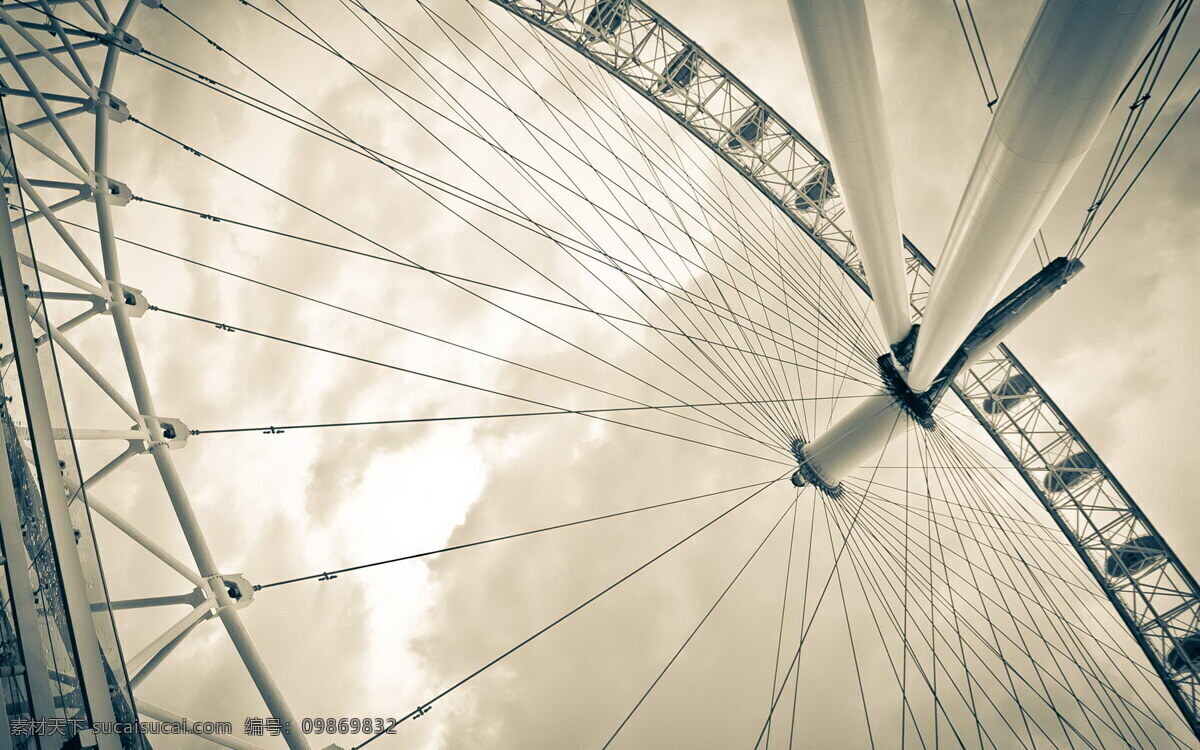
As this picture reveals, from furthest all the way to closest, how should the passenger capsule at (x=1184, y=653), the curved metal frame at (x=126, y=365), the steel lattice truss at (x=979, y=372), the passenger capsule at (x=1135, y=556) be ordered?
the passenger capsule at (x=1135, y=556) → the passenger capsule at (x=1184, y=653) → the steel lattice truss at (x=979, y=372) → the curved metal frame at (x=126, y=365)

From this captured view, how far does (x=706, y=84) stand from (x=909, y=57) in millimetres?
9894

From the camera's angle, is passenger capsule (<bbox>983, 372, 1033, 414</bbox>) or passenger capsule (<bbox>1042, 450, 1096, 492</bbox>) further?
passenger capsule (<bbox>983, 372, 1033, 414</bbox>)

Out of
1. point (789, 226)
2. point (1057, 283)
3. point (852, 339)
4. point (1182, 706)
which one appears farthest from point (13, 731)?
point (1182, 706)

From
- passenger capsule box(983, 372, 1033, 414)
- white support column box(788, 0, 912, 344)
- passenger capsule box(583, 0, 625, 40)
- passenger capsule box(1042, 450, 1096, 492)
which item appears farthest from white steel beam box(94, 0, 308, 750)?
passenger capsule box(1042, 450, 1096, 492)

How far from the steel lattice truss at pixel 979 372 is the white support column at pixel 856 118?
13.2 m

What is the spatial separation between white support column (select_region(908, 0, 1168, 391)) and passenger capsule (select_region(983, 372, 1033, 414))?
17.1 meters

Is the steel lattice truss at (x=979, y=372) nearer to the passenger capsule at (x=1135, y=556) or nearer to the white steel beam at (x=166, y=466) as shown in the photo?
the passenger capsule at (x=1135, y=556)

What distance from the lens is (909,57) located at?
24.6 metres

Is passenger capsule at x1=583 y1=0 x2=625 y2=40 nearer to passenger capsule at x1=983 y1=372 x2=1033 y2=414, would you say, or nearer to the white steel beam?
the white steel beam

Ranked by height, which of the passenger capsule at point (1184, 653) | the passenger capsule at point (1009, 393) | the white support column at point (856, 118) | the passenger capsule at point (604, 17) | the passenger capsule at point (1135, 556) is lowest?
the passenger capsule at point (1184, 653)

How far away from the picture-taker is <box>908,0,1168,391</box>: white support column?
4.24 m

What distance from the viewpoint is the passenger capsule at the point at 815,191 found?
21266mm

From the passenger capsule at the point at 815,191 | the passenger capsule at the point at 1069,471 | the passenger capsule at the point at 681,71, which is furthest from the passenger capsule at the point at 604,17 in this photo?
the passenger capsule at the point at 1069,471

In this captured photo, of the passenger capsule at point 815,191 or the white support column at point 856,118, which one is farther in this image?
the passenger capsule at point 815,191
